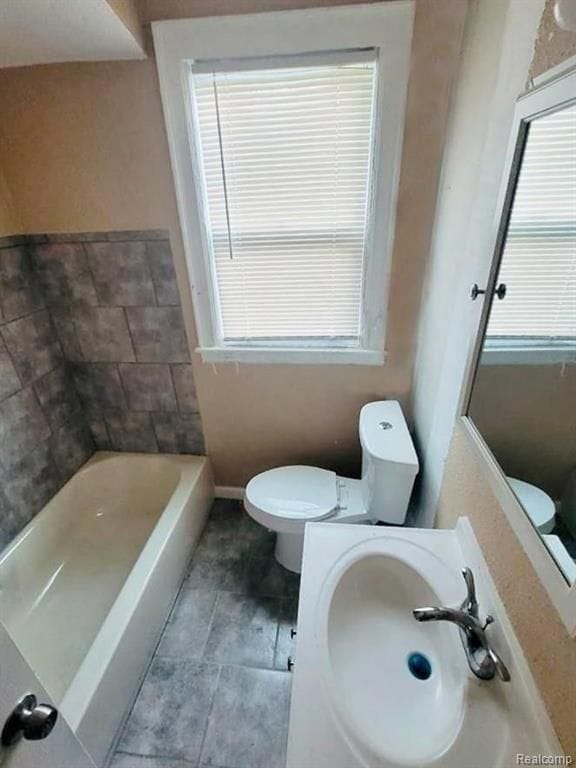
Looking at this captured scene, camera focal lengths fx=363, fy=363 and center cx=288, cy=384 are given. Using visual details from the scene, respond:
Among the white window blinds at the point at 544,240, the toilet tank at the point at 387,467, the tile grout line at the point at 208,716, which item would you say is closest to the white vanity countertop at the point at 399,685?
the toilet tank at the point at 387,467

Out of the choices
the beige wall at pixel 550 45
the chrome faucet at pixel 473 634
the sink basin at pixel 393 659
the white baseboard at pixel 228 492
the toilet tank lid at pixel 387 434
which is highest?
the beige wall at pixel 550 45

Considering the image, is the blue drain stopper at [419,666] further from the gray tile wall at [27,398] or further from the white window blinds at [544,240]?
the gray tile wall at [27,398]

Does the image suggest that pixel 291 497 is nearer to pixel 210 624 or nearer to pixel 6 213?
pixel 210 624

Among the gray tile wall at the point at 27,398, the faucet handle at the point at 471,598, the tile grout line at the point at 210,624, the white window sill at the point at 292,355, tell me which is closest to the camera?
the faucet handle at the point at 471,598

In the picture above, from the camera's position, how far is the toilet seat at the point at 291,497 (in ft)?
5.00

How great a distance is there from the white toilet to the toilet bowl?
0.58 meters

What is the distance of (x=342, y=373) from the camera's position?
1.76 metres

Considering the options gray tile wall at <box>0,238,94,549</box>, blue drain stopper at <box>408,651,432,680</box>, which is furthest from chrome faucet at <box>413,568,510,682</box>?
gray tile wall at <box>0,238,94,549</box>

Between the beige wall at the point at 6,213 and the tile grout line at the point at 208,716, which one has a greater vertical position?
the beige wall at the point at 6,213

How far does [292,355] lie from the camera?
68.6 inches

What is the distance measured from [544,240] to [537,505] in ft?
1.73

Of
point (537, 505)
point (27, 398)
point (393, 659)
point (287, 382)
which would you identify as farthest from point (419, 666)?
point (27, 398)

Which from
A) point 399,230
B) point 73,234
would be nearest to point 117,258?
point 73,234

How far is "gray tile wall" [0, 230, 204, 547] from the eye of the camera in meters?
1.60
